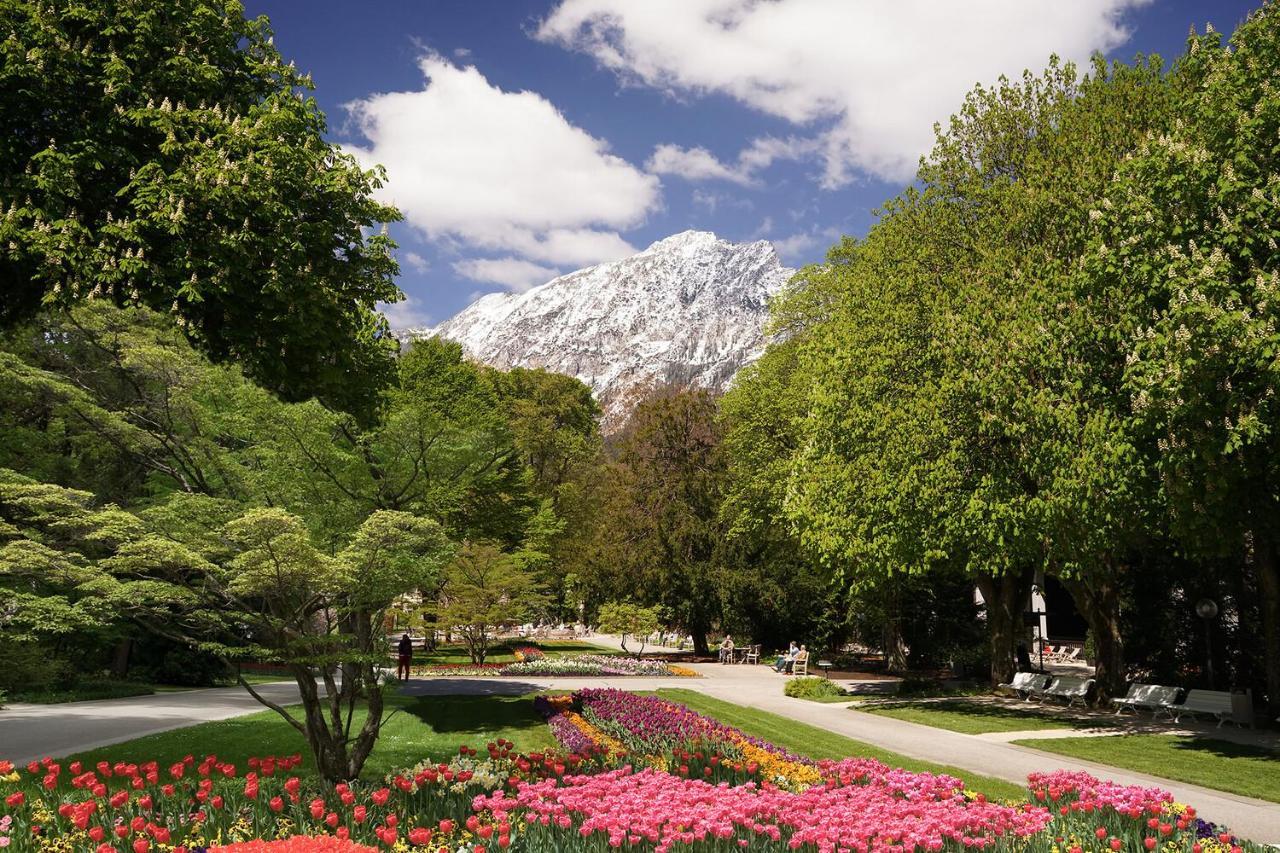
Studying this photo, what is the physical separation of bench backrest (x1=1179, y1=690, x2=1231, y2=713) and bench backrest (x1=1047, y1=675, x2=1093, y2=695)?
92.9 inches

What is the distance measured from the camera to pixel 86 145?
11.3m

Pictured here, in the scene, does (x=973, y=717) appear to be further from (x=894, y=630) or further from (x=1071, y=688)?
Answer: (x=894, y=630)

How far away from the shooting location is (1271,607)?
1708 cm

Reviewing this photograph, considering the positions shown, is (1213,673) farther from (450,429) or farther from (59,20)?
(59,20)

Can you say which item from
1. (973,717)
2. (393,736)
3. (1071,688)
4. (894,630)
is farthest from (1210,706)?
(393,736)

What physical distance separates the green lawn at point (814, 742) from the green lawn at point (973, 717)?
323 centimetres

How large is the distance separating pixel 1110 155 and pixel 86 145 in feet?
58.9

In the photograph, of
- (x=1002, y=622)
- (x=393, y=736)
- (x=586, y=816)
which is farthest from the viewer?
(x=1002, y=622)

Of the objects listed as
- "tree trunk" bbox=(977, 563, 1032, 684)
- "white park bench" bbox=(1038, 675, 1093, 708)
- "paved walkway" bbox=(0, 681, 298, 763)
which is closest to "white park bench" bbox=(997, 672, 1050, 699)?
"white park bench" bbox=(1038, 675, 1093, 708)

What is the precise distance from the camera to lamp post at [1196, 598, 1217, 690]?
19516 mm

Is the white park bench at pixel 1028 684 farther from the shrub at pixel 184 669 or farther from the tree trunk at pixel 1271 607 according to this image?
the shrub at pixel 184 669

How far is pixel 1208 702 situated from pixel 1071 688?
320 cm

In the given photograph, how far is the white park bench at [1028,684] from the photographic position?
850 inches

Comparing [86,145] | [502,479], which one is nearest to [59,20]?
[86,145]
